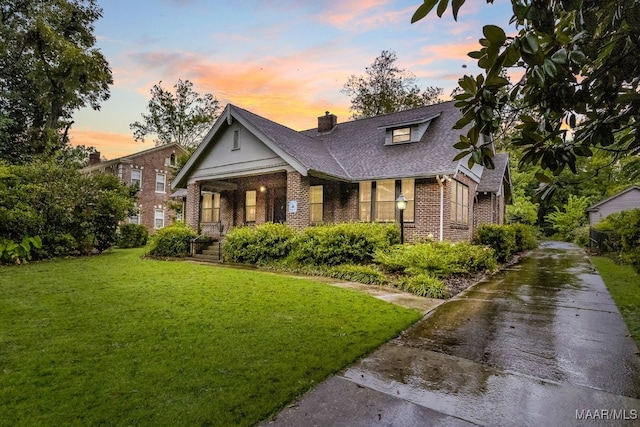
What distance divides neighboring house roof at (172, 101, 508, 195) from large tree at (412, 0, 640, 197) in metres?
9.80

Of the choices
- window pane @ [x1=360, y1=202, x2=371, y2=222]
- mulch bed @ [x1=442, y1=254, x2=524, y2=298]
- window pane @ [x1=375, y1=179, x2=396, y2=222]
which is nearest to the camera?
mulch bed @ [x1=442, y1=254, x2=524, y2=298]

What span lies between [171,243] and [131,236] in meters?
6.66

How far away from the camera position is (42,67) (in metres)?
20.4

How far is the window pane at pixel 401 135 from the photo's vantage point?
1487cm

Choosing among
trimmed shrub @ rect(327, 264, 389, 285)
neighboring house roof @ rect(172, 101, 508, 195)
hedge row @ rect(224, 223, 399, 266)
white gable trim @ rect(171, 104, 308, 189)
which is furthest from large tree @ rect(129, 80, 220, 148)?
trimmed shrub @ rect(327, 264, 389, 285)

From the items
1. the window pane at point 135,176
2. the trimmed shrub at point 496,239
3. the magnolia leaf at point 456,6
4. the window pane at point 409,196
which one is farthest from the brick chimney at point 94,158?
the magnolia leaf at point 456,6

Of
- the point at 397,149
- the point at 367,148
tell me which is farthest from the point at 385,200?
the point at 367,148

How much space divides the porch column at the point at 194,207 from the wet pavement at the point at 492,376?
1337 cm

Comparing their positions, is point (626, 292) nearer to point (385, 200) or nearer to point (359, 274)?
point (359, 274)

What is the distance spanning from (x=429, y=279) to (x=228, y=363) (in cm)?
565

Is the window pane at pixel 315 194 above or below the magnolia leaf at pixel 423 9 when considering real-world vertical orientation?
above

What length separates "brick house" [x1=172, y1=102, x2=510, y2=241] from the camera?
12.8m

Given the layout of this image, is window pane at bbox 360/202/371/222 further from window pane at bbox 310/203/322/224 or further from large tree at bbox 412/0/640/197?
large tree at bbox 412/0/640/197

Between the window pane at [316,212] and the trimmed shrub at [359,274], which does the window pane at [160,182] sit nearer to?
the window pane at [316,212]
